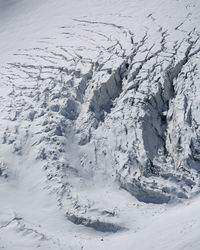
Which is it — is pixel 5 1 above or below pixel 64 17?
above

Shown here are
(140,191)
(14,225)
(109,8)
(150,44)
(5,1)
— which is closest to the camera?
(14,225)

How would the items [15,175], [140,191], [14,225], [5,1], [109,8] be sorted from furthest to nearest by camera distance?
[5,1] < [109,8] < [15,175] < [140,191] < [14,225]

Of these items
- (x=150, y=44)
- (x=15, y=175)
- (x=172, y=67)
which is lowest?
(x=15, y=175)

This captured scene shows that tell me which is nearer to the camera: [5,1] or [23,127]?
[23,127]

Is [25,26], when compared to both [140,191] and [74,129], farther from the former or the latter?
[140,191]

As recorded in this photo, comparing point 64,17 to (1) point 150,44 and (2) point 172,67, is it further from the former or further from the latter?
(2) point 172,67

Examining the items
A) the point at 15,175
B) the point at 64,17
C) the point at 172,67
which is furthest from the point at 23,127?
the point at 64,17
